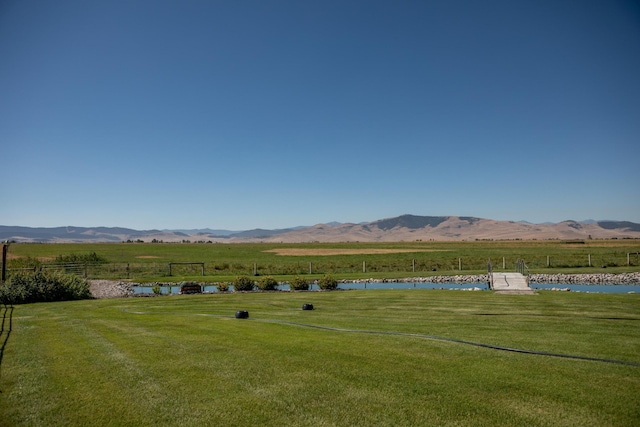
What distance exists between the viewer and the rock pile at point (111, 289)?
2589 cm

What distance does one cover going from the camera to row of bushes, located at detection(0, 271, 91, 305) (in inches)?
811

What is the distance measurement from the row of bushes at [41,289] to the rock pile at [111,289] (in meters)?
1.88

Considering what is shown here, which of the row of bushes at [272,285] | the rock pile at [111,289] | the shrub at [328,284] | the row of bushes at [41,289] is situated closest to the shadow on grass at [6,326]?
the row of bushes at [41,289]

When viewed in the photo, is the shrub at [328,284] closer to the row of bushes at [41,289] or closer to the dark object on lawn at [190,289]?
the dark object on lawn at [190,289]

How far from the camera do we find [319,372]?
7820mm

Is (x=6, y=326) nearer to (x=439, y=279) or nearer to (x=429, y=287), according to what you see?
(x=429, y=287)

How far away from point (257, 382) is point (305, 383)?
2.70 ft

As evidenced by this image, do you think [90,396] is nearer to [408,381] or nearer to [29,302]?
[408,381]

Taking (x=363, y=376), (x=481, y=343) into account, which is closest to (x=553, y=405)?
(x=363, y=376)

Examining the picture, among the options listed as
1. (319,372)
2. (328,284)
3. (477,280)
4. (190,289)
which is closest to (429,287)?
(477,280)

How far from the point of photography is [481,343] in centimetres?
995

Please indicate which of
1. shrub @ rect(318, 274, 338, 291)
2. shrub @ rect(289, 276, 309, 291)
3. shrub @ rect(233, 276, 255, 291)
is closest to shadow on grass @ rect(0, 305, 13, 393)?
shrub @ rect(233, 276, 255, 291)

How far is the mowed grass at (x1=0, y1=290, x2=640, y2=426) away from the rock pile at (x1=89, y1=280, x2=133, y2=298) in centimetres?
1277

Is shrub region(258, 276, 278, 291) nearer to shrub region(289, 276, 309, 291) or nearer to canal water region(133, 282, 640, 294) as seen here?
shrub region(289, 276, 309, 291)
